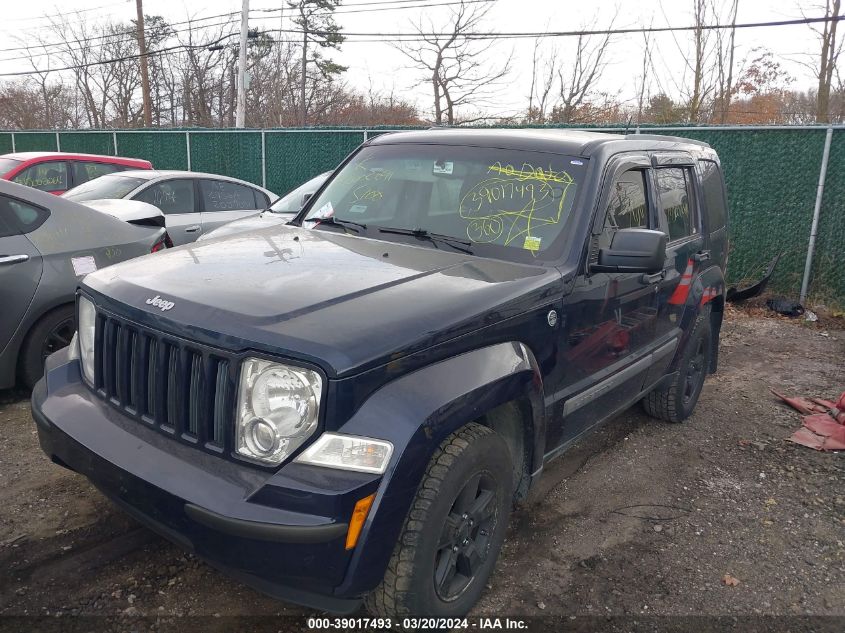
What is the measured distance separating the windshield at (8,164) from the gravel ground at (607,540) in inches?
228

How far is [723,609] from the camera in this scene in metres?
2.91

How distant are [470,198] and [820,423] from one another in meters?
3.45

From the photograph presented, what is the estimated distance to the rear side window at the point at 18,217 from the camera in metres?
4.45

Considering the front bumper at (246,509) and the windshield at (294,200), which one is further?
the windshield at (294,200)

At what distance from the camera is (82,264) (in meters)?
4.68

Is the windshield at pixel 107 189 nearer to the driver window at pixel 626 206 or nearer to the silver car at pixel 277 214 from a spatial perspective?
the silver car at pixel 277 214

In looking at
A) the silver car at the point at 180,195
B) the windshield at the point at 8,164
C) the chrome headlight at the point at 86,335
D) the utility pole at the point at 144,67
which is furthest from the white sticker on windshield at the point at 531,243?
the utility pole at the point at 144,67

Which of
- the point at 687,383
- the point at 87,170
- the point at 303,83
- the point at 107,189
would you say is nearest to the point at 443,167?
the point at 687,383

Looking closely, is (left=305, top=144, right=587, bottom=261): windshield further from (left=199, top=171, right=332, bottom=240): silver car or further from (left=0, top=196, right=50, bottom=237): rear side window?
(left=199, top=171, right=332, bottom=240): silver car

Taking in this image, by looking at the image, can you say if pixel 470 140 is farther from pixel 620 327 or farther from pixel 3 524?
pixel 3 524

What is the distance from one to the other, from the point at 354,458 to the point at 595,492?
230 centimetres

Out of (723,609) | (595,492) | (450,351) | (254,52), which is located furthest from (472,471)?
(254,52)

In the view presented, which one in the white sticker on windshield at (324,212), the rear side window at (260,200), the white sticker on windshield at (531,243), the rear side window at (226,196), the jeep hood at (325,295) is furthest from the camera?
the rear side window at (260,200)

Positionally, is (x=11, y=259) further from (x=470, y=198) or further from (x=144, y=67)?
Answer: (x=144, y=67)
